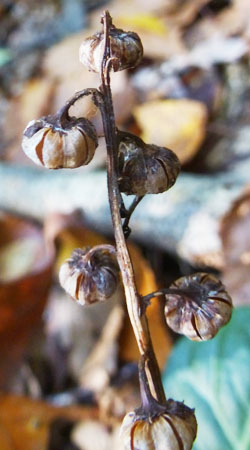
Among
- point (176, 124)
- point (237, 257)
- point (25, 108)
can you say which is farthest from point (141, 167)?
point (25, 108)

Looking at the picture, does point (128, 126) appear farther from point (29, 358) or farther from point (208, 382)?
point (208, 382)

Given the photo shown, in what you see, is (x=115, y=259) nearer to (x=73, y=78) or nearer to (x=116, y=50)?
(x=116, y=50)

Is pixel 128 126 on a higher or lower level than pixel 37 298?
higher

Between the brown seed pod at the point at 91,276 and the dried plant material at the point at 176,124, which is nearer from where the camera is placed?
the brown seed pod at the point at 91,276

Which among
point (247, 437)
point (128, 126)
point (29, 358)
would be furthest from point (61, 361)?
point (128, 126)

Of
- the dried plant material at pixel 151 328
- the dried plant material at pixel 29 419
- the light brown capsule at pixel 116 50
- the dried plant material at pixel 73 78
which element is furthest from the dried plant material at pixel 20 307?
the light brown capsule at pixel 116 50

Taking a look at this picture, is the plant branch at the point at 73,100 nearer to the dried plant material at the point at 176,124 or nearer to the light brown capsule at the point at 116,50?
the light brown capsule at the point at 116,50
